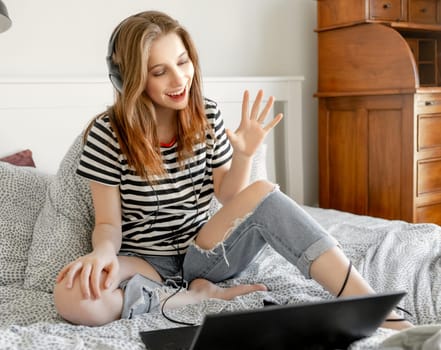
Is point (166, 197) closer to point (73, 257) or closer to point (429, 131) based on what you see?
point (73, 257)

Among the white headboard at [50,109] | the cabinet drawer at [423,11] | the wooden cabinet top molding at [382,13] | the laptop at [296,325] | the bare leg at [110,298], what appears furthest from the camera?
the cabinet drawer at [423,11]

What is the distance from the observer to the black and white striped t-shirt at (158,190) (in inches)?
49.9

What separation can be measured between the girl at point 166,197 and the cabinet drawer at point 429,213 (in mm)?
1274

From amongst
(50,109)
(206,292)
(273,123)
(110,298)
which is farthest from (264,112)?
(50,109)

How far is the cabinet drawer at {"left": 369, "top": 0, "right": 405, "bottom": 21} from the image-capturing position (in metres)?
2.39

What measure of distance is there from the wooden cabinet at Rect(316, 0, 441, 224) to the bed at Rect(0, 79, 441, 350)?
27.6 inches

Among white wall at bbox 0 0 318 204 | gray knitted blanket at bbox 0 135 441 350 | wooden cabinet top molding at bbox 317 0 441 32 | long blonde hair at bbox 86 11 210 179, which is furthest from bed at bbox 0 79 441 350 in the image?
wooden cabinet top molding at bbox 317 0 441 32

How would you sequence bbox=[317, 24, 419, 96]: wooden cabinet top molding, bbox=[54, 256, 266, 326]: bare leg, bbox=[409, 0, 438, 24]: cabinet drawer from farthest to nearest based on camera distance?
bbox=[409, 0, 438, 24]: cabinet drawer, bbox=[317, 24, 419, 96]: wooden cabinet top molding, bbox=[54, 256, 266, 326]: bare leg

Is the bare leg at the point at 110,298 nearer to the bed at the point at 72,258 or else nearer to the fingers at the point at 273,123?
the bed at the point at 72,258

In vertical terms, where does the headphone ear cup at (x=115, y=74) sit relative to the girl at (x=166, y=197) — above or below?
above

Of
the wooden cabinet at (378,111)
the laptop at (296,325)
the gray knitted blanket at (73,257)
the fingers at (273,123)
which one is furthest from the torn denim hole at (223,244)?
the wooden cabinet at (378,111)

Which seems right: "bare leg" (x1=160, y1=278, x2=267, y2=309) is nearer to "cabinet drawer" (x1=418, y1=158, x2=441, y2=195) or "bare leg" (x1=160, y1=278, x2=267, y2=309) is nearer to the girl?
the girl

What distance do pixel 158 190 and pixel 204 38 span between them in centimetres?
125

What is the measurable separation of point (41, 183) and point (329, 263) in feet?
2.73
